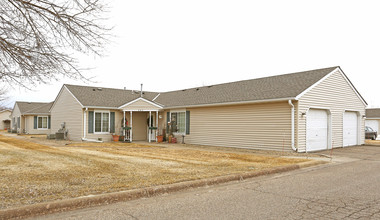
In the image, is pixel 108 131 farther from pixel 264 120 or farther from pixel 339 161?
pixel 339 161

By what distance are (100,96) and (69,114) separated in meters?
2.75

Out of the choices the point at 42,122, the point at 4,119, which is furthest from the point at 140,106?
the point at 4,119

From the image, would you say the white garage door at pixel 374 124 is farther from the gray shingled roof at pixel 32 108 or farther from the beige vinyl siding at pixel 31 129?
the gray shingled roof at pixel 32 108

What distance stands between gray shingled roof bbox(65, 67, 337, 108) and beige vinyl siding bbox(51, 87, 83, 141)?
795 millimetres

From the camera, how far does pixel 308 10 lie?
40.5ft

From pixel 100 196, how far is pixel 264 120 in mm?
11360

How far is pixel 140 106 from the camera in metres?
20.8

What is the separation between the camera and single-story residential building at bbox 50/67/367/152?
14.4 m

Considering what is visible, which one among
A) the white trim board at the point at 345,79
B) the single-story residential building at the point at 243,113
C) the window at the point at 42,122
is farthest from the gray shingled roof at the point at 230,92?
the window at the point at 42,122

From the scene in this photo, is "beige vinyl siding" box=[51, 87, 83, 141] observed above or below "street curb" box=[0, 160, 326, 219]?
above

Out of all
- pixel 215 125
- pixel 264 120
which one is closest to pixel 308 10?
pixel 264 120

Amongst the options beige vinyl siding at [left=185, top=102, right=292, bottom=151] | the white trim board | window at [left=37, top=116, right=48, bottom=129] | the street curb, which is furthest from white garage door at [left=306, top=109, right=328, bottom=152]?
window at [left=37, top=116, right=48, bottom=129]

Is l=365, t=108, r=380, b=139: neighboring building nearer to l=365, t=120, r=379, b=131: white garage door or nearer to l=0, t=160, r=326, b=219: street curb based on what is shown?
l=365, t=120, r=379, b=131: white garage door

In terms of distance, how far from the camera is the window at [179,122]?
2027cm
